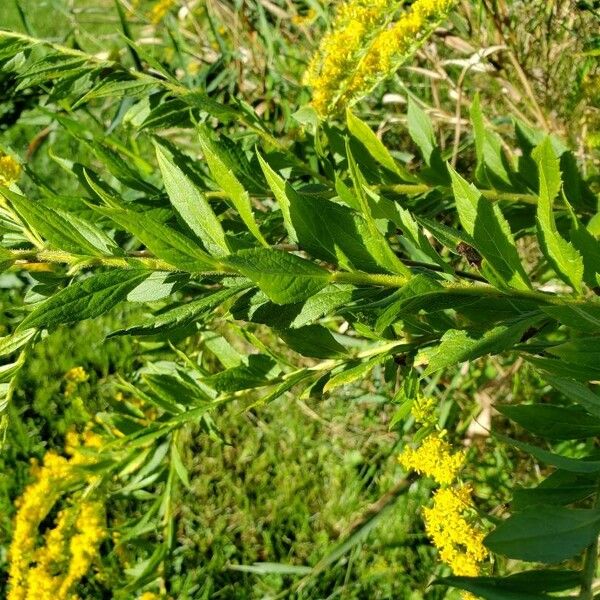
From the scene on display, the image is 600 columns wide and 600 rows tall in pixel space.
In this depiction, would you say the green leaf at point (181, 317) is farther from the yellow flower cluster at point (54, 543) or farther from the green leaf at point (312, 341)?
the yellow flower cluster at point (54, 543)

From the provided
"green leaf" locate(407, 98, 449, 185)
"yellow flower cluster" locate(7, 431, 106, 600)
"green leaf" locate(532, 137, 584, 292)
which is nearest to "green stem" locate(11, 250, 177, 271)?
"green leaf" locate(532, 137, 584, 292)

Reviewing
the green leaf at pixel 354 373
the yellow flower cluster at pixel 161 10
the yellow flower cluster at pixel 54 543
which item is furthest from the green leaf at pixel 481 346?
the yellow flower cluster at pixel 161 10

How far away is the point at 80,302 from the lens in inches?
22.8

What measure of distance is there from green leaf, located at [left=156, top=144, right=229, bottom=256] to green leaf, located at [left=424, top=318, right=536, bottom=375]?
220 millimetres

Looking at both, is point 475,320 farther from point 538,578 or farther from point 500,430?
point 500,430

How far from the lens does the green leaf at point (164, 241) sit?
22.0 inches

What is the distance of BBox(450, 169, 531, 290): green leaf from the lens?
646 mm

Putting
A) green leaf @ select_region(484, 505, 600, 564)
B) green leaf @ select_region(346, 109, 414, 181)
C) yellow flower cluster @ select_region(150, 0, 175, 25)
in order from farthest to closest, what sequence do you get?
yellow flower cluster @ select_region(150, 0, 175, 25) < green leaf @ select_region(346, 109, 414, 181) < green leaf @ select_region(484, 505, 600, 564)

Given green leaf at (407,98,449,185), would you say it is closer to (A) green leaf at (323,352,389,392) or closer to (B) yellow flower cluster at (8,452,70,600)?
(A) green leaf at (323,352,389,392)

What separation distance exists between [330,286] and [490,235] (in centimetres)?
15

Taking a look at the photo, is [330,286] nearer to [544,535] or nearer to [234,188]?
[234,188]

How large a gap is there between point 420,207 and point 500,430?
2.45 feet

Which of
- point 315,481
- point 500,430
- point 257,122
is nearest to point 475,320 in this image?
point 257,122

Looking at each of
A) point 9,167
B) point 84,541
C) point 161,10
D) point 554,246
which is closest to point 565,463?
point 554,246
